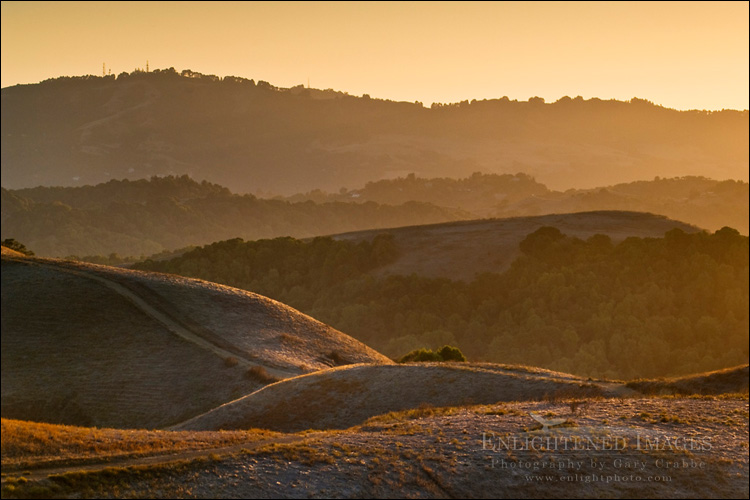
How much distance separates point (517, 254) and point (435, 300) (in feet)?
55.2

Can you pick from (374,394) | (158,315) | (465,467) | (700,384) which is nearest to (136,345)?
(158,315)

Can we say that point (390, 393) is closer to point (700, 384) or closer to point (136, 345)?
point (700, 384)

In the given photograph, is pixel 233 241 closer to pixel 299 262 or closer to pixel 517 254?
pixel 299 262

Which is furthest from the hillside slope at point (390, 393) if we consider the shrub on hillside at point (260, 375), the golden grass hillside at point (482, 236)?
the golden grass hillside at point (482, 236)

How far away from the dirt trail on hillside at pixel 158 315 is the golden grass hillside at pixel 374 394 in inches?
330

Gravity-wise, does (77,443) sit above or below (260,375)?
above

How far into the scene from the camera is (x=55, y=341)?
4769 centimetres

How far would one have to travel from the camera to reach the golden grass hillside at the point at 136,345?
43031mm

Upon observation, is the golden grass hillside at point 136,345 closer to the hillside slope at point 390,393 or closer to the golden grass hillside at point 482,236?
the hillside slope at point 390,393

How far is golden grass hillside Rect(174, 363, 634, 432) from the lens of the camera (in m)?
33.8

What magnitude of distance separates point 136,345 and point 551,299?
57.8 m

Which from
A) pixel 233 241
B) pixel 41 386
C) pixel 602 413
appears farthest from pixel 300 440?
pixel 233 241

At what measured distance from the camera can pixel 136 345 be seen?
48.3 metres

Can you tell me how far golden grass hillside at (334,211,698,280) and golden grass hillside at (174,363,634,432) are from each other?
71.5m
